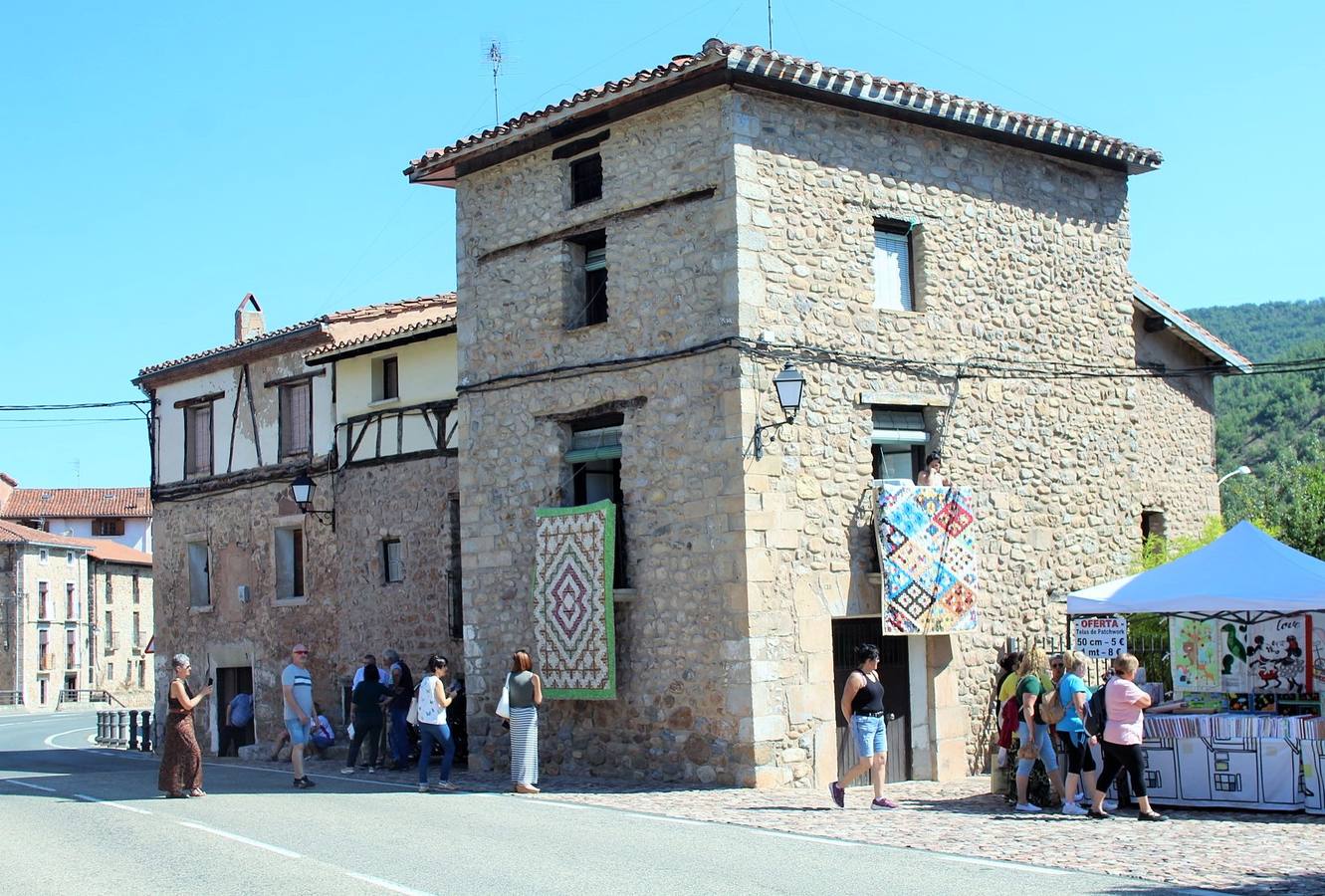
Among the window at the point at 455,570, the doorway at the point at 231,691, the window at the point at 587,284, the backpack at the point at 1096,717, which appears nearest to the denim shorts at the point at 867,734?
the backpack at the point at 1096,717

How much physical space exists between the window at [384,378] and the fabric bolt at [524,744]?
7867mm

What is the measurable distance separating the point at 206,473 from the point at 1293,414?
4828 centimetres

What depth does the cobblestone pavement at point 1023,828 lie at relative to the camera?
9.20 m

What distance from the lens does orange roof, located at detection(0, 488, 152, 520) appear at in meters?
72.0

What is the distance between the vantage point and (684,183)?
50.2 feet

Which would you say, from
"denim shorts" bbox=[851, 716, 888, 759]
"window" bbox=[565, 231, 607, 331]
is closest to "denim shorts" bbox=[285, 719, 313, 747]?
"window" bbox=[565, 231, 607, 331]

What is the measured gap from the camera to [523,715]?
1484cm

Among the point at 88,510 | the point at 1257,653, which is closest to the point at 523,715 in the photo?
the point at 1257,653

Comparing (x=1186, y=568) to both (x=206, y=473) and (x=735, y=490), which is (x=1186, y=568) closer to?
(x=735, y=490)

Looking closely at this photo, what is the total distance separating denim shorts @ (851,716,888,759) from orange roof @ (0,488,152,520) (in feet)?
216

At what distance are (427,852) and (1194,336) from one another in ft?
45.7

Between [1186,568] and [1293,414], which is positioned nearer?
[1186,568]

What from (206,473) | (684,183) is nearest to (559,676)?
(684,183)

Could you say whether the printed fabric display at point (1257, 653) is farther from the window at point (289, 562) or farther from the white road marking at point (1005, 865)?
the window at point (289, 562)
